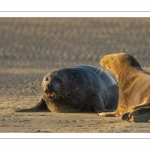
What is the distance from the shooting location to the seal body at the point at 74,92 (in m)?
11.6

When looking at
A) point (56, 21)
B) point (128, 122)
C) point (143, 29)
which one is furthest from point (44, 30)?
point (128, 122)

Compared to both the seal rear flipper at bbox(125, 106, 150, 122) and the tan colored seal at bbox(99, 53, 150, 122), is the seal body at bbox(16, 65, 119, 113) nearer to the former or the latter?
the tan colored seal at bbox(99, 53, 150, 122)

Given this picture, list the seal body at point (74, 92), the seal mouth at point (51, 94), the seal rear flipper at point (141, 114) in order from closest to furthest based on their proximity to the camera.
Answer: the seal rear flipper at point (141, 114) < the seal mouth at point (51, 94) < the seal body at point (74, 92)

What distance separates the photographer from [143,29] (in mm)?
27266

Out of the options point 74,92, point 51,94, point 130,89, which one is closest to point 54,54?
point 74,92

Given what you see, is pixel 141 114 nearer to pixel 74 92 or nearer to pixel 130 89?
pixel 130 89

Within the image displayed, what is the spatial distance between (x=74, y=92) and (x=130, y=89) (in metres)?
1.29

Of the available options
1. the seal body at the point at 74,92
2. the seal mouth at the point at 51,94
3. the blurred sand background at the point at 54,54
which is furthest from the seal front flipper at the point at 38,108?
the seal mouth at the point at 51,94

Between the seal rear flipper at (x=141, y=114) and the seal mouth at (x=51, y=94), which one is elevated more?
the seal mouth at (x=51, y=94)

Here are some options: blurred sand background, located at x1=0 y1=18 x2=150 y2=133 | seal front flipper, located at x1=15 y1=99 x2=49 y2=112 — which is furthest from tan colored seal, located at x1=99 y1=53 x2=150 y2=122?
seal front flipper, located at x1=15 y1=99 x2=49 y2=112

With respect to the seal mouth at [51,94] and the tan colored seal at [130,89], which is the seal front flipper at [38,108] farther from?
the tan colored seal at [130,89]

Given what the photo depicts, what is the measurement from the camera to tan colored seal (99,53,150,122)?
9.87 m

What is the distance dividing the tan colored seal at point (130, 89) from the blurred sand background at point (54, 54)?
23 cm

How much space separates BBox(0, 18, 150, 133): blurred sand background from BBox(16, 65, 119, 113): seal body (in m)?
0.29
